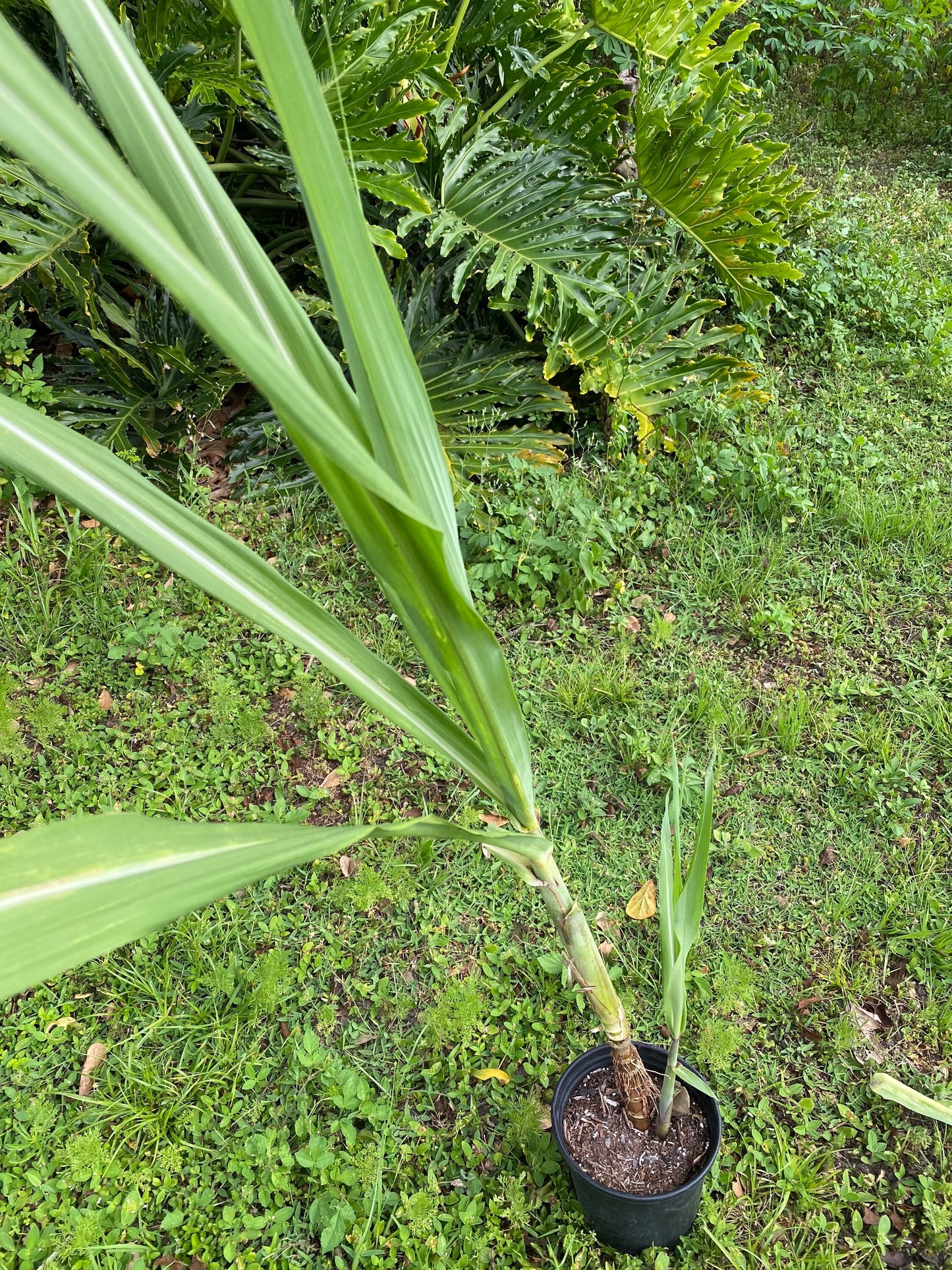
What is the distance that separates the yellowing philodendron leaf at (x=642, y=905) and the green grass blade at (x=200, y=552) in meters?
1.15

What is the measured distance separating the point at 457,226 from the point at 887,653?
1740mm

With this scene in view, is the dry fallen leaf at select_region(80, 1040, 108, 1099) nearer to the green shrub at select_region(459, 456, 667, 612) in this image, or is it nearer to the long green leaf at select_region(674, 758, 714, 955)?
the long green leaf at select_region(674, 758, 714, 955)

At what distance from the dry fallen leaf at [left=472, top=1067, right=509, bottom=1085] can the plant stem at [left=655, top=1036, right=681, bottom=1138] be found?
0.34 metres

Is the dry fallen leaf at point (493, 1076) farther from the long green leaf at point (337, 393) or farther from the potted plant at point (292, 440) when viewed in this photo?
the long green leaf at point (337, 393)

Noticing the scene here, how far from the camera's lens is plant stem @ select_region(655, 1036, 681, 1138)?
127 cm

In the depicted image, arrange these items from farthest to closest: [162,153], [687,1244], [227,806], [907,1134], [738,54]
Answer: [738,54], [227,806], [907,1134], [687,1244], [162,153]

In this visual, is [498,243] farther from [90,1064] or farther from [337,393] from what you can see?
[90,1064]

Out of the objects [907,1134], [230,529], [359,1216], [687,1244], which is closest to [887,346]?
[230,529]

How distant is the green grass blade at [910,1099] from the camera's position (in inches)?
56.5

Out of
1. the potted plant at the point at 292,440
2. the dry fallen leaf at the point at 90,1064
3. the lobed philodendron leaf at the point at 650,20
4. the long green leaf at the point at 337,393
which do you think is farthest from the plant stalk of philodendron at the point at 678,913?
the lobed philodendron leaf at the point at 650,20

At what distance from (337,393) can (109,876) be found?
433 mm

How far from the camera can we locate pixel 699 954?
6.07 ft

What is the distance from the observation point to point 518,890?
78.0 inches

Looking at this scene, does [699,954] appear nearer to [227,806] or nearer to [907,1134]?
[907,1134]
